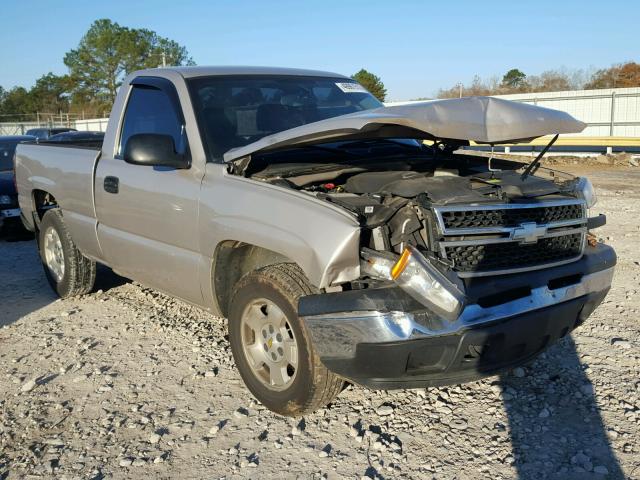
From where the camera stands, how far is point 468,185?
140 inches

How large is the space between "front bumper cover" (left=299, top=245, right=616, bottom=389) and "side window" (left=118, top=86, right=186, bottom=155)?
6.04 ft

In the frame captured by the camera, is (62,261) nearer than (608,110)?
Yes

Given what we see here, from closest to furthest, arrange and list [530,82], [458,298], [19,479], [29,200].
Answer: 1. [458,298]
2. [19,479]
3. [29,200]
4. [530,82]

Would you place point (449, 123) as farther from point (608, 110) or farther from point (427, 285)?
point (608, 110)

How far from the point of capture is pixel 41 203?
21.0ft

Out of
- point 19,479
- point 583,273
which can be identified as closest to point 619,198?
point 583,273

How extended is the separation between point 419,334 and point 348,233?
1.87ft

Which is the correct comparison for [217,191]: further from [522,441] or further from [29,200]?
[29,200]

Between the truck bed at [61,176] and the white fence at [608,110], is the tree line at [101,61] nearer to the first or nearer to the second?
the white fence at [608,110]

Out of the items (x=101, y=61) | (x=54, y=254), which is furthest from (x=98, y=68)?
(x=54, y=254)

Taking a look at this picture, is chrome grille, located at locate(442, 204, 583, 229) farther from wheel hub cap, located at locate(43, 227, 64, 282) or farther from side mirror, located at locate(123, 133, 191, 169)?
wheel hub cap, located at locate(43, 227, 64, 282)

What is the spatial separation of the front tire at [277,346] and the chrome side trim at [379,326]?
182mm

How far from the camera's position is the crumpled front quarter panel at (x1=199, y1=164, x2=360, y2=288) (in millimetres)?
3062

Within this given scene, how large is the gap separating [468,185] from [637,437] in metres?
1.58
